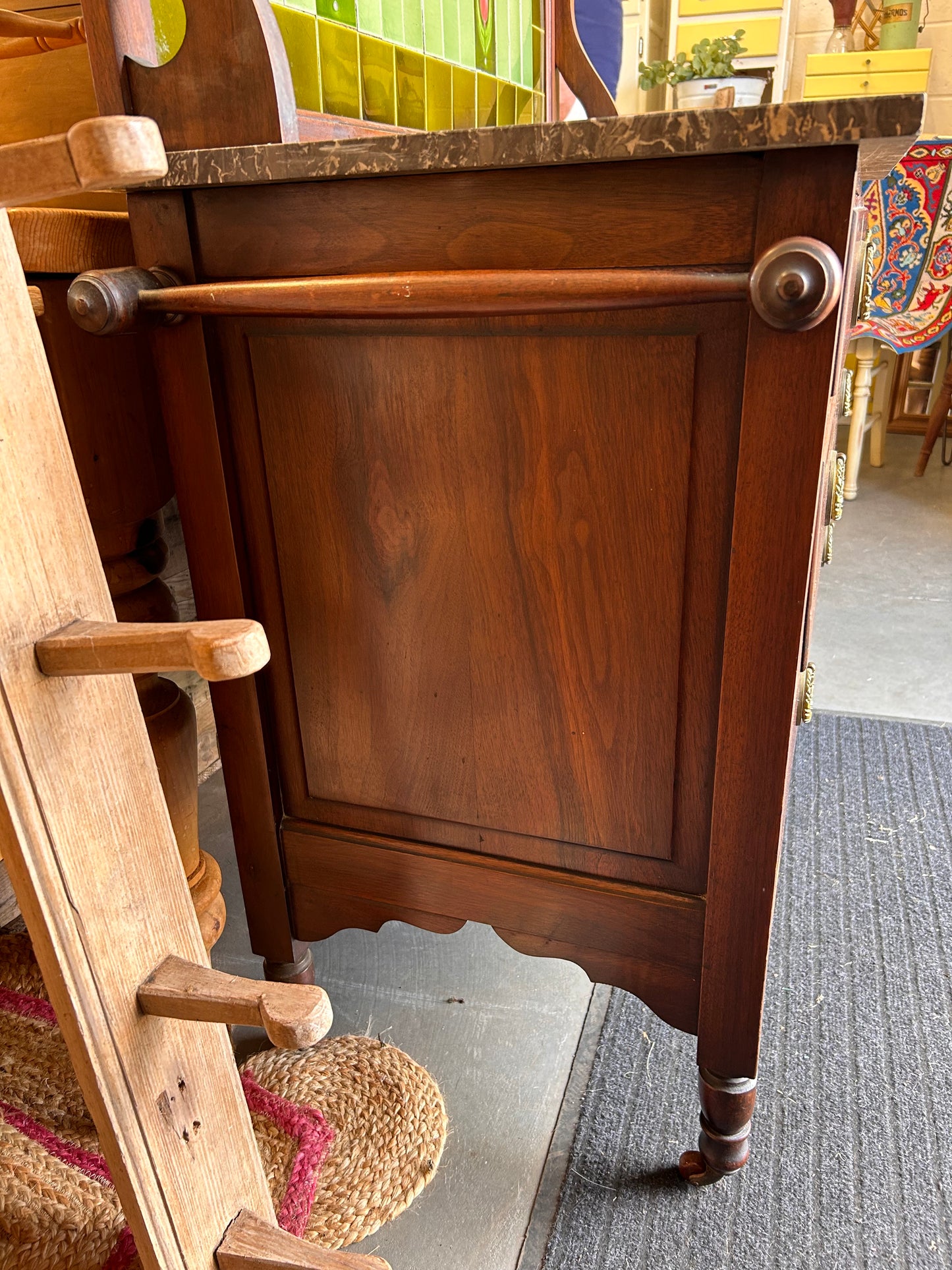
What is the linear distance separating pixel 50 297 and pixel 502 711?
54 cm

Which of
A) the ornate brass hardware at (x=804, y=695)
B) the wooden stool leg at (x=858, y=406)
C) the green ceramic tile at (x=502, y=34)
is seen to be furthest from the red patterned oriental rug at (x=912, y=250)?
the ornate brass hardware at (x=804, y=695)

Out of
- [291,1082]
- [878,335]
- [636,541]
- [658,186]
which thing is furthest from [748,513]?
[878,335]

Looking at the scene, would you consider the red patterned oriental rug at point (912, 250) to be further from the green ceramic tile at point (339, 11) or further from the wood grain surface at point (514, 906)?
the wood grain surface at point (514, 906)

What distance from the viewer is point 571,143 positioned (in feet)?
2.01

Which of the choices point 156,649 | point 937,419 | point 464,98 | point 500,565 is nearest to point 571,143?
point 500,565

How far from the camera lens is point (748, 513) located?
0.68 meters

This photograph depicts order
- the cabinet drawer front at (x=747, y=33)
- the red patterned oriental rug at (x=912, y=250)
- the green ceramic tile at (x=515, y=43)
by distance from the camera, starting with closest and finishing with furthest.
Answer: the green ceramic tile at (x=515, y=43), the red patterned oriental rug at (x=912, y=250), the cabinet drawer front at (x=747, y=33)

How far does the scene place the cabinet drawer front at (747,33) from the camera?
11.6 ft

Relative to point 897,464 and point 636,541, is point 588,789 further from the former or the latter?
point 897,464

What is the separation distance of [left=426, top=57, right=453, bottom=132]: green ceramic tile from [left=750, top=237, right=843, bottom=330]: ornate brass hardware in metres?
0.83

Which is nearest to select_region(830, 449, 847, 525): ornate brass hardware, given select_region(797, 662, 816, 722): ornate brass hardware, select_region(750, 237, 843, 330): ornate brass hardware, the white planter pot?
select_region(797, 662, 816, 722): ornate brass hardware

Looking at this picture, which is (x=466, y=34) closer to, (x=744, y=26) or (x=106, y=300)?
(x=106, y=300)

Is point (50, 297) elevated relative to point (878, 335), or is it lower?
elevated

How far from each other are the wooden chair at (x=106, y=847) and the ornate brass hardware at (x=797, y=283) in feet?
A: 1.18
